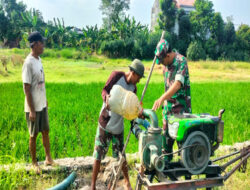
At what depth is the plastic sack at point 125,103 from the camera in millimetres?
1605

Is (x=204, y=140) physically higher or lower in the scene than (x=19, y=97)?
higher

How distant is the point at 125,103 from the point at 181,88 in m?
1.03

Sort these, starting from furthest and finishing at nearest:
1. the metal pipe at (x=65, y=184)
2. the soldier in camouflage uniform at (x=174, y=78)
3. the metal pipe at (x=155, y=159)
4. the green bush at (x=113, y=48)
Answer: the green bush at (x=113, y=48) < the metal pipe at (x=65, y=184) < the soldier in camouflage uniform at (x=174, y=78) < the metal pipe at (x=155, y=159)

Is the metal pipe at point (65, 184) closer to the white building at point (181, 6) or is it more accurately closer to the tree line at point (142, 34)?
the tree line at point (142, 34)

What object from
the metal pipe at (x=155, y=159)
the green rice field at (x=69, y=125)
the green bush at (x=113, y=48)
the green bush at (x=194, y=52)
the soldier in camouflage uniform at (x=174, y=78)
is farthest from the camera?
the green bush at (x=194, y=52)

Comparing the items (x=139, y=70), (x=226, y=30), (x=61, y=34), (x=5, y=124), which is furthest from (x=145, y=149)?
(x=226, y=30)

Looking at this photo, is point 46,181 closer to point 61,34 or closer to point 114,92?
point 114,92

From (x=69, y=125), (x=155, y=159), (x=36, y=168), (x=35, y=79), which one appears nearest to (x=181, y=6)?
(x=69, y=125)

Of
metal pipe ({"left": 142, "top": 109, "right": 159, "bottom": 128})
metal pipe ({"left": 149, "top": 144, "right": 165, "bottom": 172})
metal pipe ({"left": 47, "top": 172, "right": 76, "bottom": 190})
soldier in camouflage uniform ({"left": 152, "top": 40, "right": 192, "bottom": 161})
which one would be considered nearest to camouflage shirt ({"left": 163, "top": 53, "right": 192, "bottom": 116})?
soldier in camouflage uniform ({"left": 152, "top": 40, "right": 192, "bottom": 161})

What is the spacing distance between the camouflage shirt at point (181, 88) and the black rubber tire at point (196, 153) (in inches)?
28.8

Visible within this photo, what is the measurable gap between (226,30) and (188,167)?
30.4 metres

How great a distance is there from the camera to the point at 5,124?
4.36 m

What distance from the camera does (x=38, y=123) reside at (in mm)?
2680

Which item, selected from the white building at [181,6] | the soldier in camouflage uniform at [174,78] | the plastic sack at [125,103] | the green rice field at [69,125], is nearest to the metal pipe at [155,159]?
the plastic sack at [125,103]
